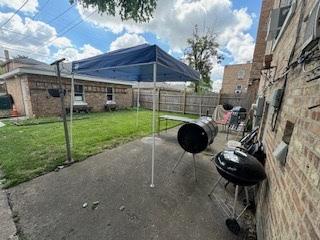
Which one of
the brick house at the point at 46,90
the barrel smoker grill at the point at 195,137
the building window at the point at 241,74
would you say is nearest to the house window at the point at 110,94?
the brick house at the point at 46,90

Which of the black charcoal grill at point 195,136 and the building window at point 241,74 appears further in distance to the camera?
the building window at point 241,74

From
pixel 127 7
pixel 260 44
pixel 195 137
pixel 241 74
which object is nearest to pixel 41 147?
pixel 195 137

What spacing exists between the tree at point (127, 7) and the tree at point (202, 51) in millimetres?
12689

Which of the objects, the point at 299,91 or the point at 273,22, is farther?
the point at 273,22

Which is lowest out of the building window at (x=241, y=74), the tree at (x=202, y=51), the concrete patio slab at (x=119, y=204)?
the concrete patio slab at (x=119, y=204)

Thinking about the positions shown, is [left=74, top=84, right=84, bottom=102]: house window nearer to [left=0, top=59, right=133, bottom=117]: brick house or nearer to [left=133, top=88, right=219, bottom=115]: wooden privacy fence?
[left=0, top=59, right=133, bottom=117]: brick house

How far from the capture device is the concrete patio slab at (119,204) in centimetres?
196

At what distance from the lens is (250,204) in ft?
8.23

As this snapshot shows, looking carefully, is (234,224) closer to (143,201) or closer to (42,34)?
(143,201)

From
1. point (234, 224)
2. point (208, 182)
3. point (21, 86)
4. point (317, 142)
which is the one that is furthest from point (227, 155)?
point (21, 86)

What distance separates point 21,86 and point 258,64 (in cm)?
1324

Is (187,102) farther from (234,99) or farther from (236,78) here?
(236,78)

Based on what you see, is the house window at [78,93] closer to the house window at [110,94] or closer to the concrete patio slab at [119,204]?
the house window at [110,94]

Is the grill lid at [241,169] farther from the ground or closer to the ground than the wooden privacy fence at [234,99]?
closer to the ground
